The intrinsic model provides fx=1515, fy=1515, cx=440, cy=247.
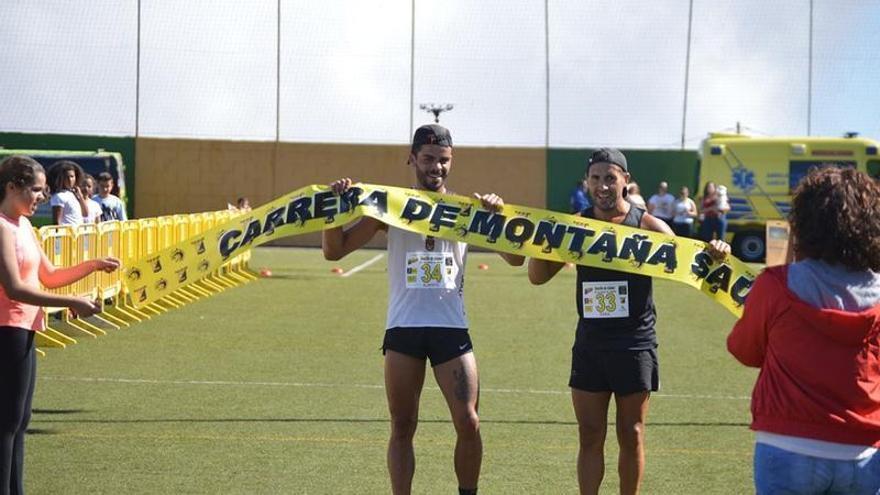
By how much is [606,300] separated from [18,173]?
2.90 meters

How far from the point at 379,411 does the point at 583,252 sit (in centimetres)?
420

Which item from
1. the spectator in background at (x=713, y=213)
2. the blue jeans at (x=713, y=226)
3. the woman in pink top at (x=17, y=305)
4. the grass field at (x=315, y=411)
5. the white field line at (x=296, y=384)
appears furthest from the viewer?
the blue jeans at (x=713, y=226)

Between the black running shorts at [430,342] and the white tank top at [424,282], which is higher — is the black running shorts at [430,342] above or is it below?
Result: below

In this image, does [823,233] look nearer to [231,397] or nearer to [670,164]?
[231,397]

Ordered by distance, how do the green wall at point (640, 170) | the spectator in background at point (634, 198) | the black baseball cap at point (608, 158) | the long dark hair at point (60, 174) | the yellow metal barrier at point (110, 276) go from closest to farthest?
the black baseball cap at point (608, 158) < the spectator in background at point (634, 198) < the long dark hair at point (60, 174) < the yellow metal barrier at point (110, 276) < the green wall at point (640, 170)

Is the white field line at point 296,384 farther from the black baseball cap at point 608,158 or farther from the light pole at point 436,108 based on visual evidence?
the light pole at point 436,108

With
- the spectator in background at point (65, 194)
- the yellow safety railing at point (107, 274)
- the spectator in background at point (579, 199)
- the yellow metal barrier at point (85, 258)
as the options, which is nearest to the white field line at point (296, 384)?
the yellow safety railing at point (107, 274)

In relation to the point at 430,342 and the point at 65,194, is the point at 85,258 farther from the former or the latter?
the point at 430,342

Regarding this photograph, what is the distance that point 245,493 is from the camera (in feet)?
27.7

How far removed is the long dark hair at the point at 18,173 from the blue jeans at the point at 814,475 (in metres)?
3.80

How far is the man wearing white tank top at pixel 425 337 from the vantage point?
7527 millimetres

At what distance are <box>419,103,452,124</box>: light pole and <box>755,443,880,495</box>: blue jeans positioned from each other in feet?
121

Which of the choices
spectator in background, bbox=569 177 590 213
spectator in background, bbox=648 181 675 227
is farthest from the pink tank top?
spectator in background, bbox=569 177 590 213

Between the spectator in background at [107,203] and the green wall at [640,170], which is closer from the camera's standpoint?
the spectator in background at [107,203]
